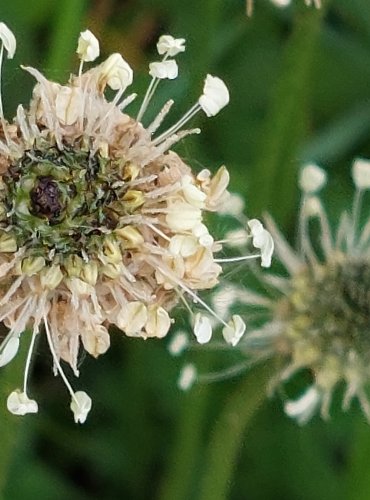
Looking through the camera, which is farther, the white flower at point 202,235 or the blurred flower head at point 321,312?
the blurred flower head at point 321,312

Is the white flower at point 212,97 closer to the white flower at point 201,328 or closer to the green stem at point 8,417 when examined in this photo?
the white flower at point 201,328

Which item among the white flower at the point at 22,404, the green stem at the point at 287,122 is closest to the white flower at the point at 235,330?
the white flower at the point at 22,404

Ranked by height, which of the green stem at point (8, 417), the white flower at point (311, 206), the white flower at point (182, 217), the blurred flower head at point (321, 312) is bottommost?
the green stem at point (8, 417)

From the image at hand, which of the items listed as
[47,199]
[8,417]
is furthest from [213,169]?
[47,199]

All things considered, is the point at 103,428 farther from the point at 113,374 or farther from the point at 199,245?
the point at 199,245

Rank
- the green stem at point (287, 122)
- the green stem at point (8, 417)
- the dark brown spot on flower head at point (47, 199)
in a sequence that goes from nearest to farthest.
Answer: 1. the dark brown spot on flower head at point (47, 199)
2. the green stem at point (8, 417)
3. the green stem at point (287, 122)

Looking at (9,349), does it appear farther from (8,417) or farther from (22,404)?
(8,417)

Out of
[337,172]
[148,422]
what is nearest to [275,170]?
[337,172]
